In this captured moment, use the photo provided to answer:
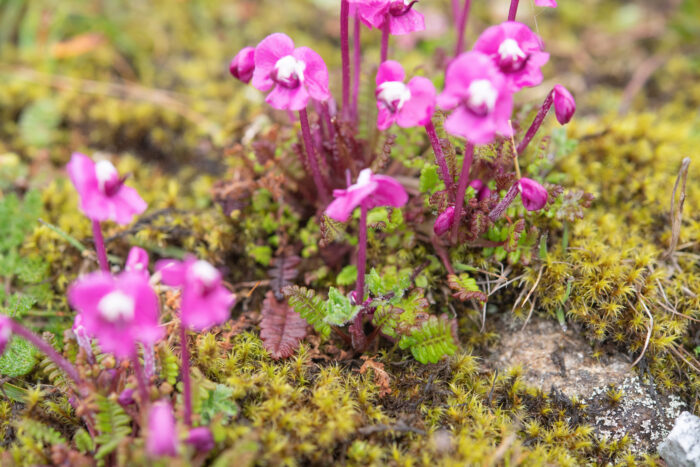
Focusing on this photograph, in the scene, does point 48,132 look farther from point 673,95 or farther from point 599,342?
point 673,95

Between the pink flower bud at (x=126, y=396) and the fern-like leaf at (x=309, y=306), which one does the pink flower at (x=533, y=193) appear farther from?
the pink flower bud at (x=126, y=396)

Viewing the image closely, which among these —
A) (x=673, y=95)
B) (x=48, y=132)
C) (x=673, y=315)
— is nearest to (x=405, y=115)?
(x=673, y=315)

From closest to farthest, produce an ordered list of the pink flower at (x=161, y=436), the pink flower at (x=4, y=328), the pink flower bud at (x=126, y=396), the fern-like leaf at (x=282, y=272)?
the pink flower at (x=161, y=436), the pink flower at (x=4, y=328), the pink flower bud at (x=126, y=396), the fern-like leaf at (x=282, y=272)

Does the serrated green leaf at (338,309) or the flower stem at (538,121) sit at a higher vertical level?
the flower stem at (538,121)

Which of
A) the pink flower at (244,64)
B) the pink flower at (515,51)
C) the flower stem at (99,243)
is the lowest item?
the flower stem at (99,243)

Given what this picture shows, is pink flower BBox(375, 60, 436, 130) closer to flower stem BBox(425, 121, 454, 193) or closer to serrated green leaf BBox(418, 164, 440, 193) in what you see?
flower stem BBox(425, 121, 454, 193)

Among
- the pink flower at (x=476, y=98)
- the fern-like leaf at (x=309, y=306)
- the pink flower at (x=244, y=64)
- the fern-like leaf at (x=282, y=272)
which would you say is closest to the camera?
the pink flower at (x=476, y=98)

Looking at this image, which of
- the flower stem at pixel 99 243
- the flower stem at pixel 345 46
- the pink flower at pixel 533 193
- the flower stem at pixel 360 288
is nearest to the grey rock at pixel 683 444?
the pink flower at pixel 533 193
